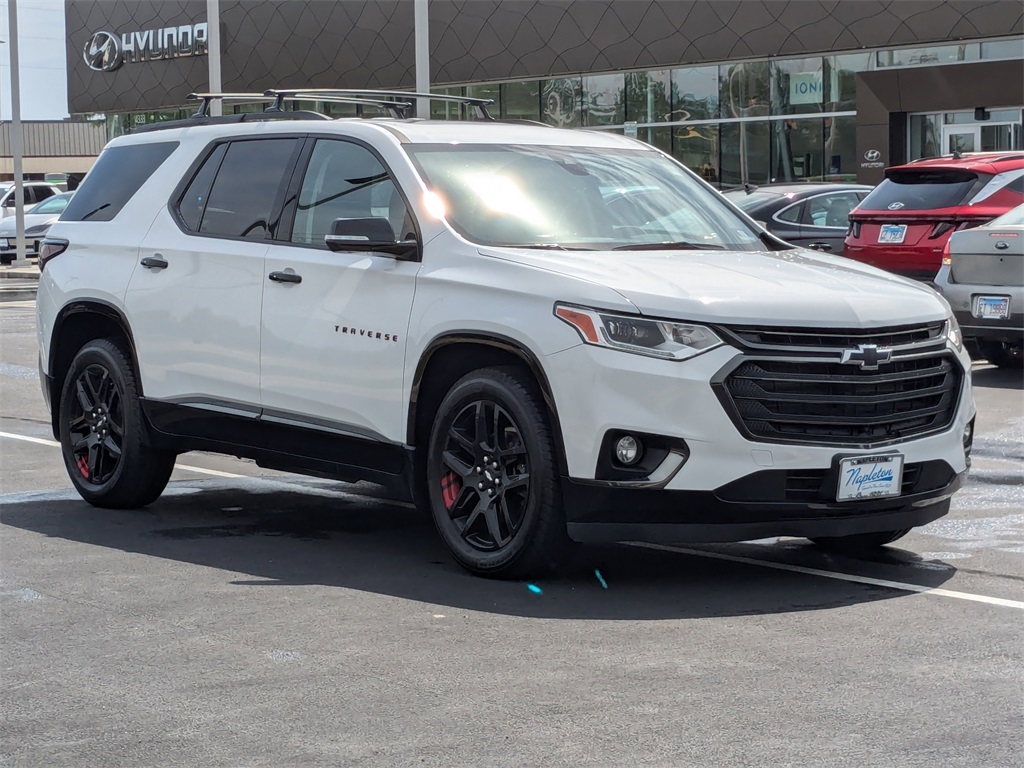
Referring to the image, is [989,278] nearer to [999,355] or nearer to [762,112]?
[999,355]

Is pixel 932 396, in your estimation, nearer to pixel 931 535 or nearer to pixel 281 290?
pixel 931 535

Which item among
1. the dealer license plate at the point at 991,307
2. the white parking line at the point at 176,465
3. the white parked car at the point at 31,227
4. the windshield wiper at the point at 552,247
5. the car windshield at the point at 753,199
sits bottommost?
the white parking line at the point at 176,465

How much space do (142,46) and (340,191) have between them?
45656mm

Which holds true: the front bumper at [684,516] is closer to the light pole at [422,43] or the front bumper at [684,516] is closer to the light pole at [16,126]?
the light pole at [422,43]

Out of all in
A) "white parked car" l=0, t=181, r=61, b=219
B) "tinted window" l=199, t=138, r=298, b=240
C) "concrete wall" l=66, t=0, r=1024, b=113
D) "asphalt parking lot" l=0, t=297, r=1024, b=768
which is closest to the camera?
"asphalt parking lot" l=0, t=297, r=1024, b=768

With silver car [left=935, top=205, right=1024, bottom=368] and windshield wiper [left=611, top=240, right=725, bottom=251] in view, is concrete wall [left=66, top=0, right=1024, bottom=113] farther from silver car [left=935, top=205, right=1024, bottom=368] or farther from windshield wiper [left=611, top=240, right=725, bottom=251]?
windshield wiper [left=611, top=240, right=725, bottom=251]

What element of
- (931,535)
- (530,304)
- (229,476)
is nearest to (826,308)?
(530,304)

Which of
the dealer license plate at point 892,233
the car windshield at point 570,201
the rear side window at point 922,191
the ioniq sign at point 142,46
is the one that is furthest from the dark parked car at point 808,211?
the ioniq sign at point 142,46

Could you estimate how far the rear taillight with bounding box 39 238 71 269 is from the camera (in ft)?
28.7

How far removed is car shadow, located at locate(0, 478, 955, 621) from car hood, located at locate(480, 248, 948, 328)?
42.8 inches

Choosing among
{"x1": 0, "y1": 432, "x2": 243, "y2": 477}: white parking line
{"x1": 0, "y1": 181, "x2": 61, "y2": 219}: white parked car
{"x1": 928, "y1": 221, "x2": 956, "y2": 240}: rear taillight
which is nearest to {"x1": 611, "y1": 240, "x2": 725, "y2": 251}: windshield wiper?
{"x1": 0, "y1": 432, "x2": 243, "y2": 477}: white parking line

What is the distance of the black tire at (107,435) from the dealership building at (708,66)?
21342mm

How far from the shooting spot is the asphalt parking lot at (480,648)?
4.48 metres

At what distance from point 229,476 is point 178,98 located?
4237 cm
